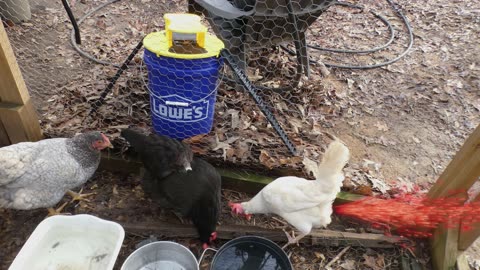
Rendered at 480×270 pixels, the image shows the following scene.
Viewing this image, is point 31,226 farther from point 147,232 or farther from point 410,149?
point 410,149

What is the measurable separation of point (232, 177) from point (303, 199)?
1.88 feet

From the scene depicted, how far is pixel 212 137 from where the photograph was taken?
247cm

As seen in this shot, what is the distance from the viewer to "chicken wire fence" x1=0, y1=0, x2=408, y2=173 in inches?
88.1

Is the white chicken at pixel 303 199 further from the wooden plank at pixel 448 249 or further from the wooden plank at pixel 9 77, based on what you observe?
the wooden plank at pixel 9 77

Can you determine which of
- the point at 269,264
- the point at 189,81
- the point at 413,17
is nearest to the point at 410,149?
the point at 269,264

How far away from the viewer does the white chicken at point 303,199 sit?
1.87 metres

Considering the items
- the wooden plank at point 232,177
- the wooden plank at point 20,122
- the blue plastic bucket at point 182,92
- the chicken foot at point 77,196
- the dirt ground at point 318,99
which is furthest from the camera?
the dirt ground at point 318,99

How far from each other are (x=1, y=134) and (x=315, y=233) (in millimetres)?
2149

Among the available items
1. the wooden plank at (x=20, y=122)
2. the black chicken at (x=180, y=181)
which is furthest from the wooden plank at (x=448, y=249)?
the wooden plank at (x=20, y=122)

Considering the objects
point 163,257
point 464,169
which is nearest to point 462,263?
point 464,169

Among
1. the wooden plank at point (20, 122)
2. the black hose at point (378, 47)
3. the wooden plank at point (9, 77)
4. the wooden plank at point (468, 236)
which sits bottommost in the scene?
the wooden plank at point (468, 236)

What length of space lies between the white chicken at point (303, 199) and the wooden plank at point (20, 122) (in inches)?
58.5

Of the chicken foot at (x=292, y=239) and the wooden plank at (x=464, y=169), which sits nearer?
the wooden plank at (x=464, y=169)

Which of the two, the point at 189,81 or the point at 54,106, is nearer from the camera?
the point at 189,81
